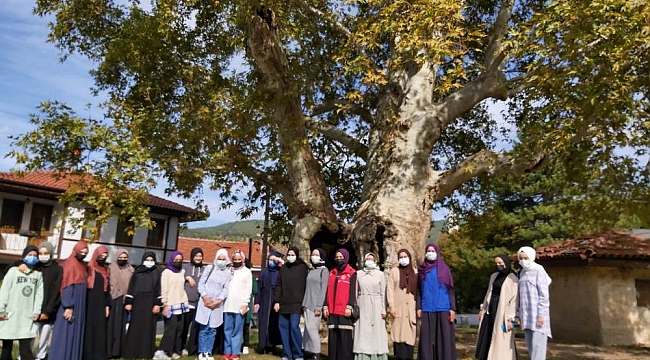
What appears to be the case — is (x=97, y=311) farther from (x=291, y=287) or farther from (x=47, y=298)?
(x=291, y=287)

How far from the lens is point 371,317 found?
7.46 m

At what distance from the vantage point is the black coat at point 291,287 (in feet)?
26.5

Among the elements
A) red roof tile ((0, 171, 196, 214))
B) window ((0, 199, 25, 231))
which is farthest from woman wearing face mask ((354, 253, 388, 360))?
window ((0, 199, 25, 231))

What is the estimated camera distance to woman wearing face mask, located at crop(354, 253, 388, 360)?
738cm

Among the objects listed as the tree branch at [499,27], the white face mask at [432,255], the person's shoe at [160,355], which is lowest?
the person's shoe at [160,355]

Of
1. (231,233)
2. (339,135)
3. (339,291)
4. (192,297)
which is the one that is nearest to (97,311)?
(192,297)

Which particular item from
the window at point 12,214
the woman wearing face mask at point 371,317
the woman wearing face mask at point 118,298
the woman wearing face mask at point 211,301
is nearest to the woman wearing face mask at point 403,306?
the woman wearing face mask at point 371,317

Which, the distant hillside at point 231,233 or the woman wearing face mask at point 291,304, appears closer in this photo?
the woman wearing face mask at point 291,304

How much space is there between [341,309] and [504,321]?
7.33 ft

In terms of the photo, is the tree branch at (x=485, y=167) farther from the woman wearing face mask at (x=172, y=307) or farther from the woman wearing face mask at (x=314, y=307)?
the woman wearing face mask at (x=172, y=307)

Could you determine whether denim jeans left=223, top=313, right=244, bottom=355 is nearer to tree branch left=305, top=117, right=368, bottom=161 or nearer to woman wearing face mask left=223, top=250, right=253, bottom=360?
woman wearing face mask left=223, top=250, right=253, bottom=360

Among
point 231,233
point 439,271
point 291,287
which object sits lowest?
point 291,287

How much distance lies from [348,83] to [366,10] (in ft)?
7.91

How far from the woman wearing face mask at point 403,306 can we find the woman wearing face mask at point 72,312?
4.34 metres
